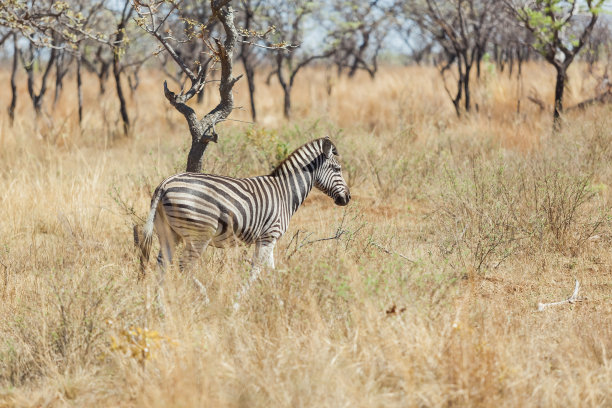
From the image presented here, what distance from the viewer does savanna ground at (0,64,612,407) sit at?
3.50 meters

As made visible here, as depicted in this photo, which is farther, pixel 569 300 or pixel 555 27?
pixel 555 27

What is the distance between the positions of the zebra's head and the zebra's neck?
0.07 m

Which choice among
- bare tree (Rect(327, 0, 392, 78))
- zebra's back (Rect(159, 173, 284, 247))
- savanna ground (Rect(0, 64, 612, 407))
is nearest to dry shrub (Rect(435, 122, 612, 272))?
savanna ground (Rect(0, 64, 612, 407))

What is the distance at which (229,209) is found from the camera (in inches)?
191

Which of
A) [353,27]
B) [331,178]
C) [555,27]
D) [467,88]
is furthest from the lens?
[353,27]

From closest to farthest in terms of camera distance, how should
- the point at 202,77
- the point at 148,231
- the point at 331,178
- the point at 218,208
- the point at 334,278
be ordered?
the point at 334,278 < the point at 148,231 < the point at 218,208 < the point at 331,178 < the point at 202,77

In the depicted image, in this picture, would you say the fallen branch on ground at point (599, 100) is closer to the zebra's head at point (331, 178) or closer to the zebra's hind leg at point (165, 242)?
the zebra's head at point (331, 178)

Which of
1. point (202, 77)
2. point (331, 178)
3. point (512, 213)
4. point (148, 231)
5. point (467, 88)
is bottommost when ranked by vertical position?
point (512, 213)

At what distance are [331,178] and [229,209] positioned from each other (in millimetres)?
1289

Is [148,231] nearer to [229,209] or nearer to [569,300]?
[229,209]

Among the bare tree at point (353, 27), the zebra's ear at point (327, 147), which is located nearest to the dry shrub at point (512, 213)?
the zebra's ear at point (327, 147)

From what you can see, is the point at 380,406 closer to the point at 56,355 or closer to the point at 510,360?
the point at 510,360

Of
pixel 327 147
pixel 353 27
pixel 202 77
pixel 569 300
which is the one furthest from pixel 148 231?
pixel 353 27

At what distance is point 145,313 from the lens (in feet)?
13.6
